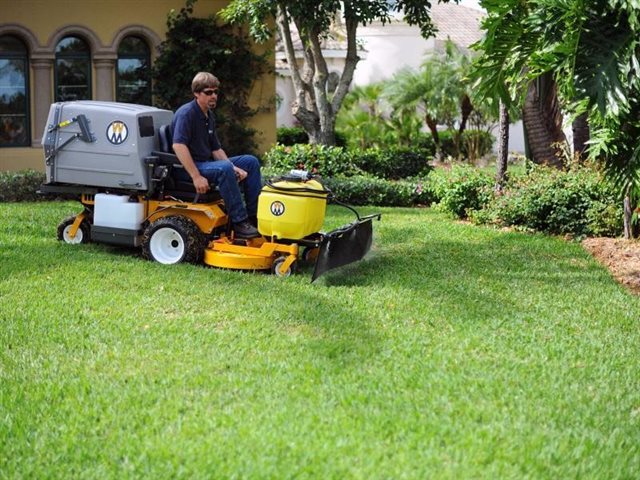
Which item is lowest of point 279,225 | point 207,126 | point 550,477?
point 550,477

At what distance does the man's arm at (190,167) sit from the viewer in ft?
29.8

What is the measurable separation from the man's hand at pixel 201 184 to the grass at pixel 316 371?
694 millimetres

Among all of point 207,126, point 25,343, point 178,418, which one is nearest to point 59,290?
point 25,343

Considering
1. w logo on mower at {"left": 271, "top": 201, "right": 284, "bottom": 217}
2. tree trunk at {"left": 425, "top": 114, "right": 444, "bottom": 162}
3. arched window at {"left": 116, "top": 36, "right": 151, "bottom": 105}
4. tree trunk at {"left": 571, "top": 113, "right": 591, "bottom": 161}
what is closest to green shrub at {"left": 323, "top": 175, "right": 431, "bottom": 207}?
tree trunk at {"left": 571, "top": 113, "right": 591, "bottom": 161}

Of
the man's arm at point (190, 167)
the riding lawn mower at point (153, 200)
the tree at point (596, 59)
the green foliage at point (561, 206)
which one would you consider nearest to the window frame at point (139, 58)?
the green foliage at point (561, 206)

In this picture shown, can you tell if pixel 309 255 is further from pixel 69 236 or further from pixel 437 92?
pixel 437 92

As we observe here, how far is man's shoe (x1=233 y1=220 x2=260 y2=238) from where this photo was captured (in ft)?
29.8

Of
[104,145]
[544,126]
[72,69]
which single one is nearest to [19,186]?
[72,69]

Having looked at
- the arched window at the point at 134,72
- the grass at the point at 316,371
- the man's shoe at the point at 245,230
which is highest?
the arched window at the point at 134,72

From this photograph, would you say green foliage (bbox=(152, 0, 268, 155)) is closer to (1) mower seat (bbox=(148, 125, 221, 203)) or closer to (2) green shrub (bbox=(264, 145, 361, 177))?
(2) green shrub (bbox=(264, 145, 361, 177))

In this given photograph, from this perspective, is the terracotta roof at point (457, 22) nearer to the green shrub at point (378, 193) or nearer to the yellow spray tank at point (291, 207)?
the green shrub at point (378, 193)

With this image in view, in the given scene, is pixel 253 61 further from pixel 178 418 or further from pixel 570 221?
pixel 178 418

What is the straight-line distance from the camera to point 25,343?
21.8 ft

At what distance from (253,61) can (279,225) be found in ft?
36.2
